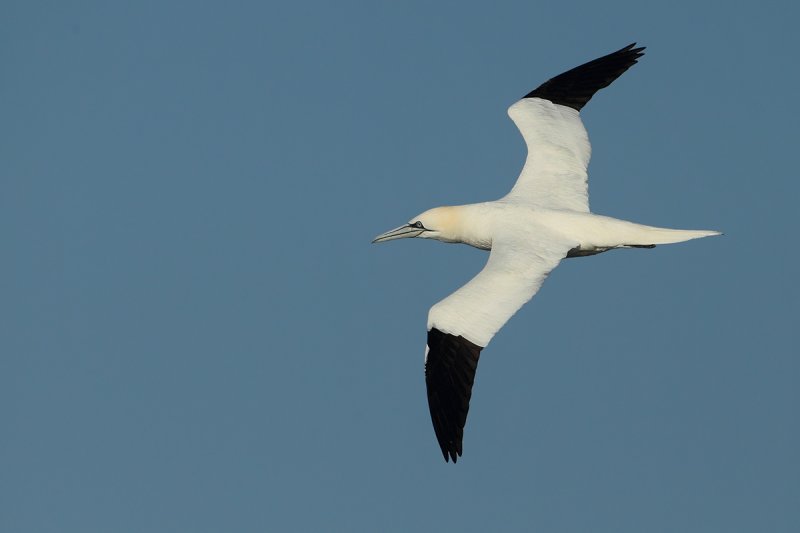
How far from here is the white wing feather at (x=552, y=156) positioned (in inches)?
746

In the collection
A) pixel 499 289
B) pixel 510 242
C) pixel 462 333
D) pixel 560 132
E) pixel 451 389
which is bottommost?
pixel 451 389

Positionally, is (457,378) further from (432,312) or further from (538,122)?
(538,122)

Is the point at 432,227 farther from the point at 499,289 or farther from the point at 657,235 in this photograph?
the point at 657,235

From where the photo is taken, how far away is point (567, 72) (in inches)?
835

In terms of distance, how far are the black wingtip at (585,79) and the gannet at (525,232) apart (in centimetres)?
2

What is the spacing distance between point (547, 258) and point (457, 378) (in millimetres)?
2273

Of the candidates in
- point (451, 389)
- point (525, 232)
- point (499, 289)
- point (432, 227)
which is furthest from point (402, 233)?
point (451, 389)

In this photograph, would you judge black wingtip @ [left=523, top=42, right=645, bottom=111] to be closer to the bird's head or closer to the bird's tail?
the bird's head

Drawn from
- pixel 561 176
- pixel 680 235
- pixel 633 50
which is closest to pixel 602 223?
pixel 680 235

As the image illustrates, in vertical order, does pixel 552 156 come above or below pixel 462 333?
above

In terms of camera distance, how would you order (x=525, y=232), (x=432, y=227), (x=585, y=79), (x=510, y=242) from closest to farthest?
(x=510, y=242)
(x=525, y=232)
(x=432, y=227)
(x=585, y=79)

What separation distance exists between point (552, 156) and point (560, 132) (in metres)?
0.59

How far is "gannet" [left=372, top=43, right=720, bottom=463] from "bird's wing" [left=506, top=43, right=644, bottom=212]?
1 cm

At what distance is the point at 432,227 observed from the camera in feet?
61.8
